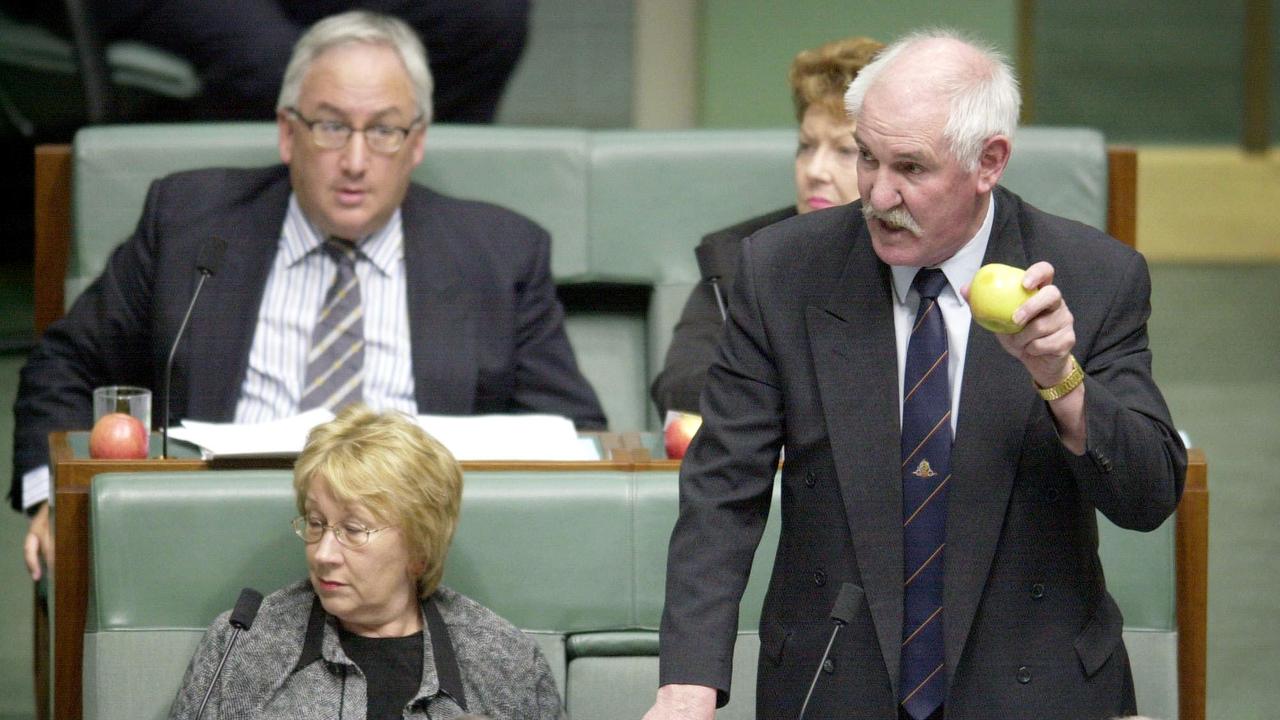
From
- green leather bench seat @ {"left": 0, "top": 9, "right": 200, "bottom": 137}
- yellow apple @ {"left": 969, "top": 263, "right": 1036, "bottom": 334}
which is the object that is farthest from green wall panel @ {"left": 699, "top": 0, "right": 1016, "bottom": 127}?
yellow apple @ {"left": 969, "top": 263, "right": 1036, "bottom": 334}

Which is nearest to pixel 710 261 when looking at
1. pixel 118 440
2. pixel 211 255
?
pixel 211 255

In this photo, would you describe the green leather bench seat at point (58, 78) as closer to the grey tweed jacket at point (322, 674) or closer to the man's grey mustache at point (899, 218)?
the grey tweed jacket at point (322, 674)

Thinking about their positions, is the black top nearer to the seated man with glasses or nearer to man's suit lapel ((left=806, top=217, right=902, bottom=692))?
man's suit lapel ((left=806, top=217, right=902, bottom=692))

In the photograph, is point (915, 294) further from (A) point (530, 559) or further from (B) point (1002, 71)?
(A) point (530, 559)

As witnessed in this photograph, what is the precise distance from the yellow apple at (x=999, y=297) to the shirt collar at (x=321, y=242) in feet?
6.45

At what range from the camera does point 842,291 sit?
6.58 ft

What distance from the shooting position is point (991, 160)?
Answer: 1.96m

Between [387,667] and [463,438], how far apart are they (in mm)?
537

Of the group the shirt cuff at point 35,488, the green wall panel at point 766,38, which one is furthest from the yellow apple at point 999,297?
the green wall panel at point 766,38

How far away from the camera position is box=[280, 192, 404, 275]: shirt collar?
3518 mm

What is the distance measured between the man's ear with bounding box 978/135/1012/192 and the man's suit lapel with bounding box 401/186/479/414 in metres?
1.63

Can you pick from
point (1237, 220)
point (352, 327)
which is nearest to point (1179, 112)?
point (1237, 220)

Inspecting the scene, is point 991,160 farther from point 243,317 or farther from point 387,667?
point 243,317

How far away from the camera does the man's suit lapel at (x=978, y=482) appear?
6.35 feet
